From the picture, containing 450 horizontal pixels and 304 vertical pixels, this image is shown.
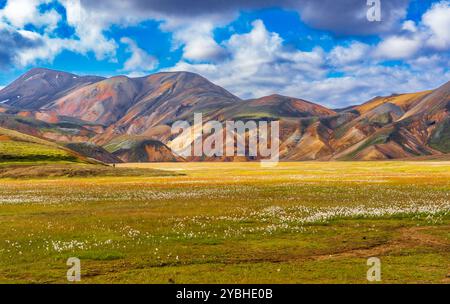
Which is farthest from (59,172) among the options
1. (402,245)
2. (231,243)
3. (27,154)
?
(402,245)

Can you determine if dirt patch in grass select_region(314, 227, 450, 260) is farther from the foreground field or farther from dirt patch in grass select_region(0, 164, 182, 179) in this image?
dirt patch in grass select_region(0, 164, 182, 179)

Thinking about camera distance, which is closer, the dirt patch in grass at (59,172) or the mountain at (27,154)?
the dirt patch in grass at (59,172)

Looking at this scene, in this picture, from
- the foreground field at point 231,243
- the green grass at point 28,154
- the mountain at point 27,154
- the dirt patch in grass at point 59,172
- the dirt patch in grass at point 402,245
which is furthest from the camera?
the green grass at point 28,154

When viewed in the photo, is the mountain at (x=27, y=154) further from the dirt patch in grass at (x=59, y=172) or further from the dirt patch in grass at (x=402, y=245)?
the dirt patch in grass at (x=402, y=245)

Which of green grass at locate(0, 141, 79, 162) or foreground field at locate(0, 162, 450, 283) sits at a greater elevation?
green grass at locate(0, 141, 79, 162)

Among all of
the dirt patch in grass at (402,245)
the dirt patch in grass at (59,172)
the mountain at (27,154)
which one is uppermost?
the mountain at (27,154)

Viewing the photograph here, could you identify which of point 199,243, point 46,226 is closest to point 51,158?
point 46,226

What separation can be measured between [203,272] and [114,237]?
932 centimetres

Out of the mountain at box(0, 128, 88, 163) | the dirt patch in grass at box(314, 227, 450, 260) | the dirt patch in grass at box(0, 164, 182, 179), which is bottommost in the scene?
the dirt patch in grass at box(0, 164, 182, 179)

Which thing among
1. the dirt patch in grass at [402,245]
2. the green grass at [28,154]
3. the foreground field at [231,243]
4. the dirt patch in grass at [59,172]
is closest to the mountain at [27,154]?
the green grass at [28,154]

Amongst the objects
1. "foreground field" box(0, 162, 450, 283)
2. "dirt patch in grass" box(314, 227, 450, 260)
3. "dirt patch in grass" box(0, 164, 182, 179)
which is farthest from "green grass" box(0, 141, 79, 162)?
"dirt patch in grass" box(314, 227, 450, 260)

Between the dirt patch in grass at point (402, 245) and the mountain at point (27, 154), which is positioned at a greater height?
the mountain at point (27, 154)
